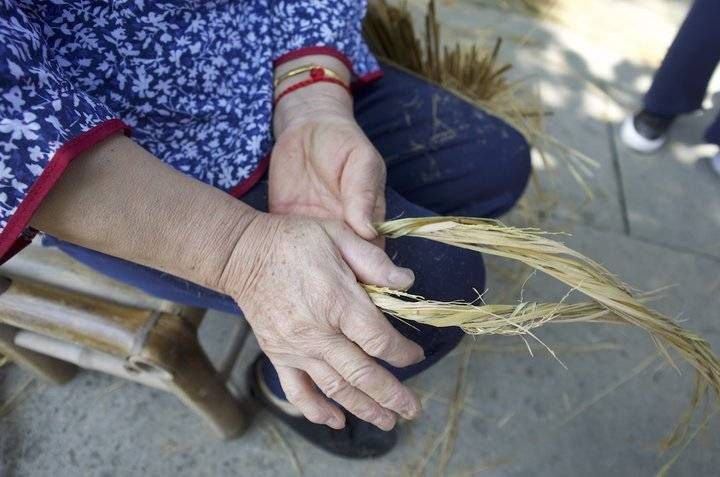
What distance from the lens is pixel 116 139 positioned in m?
0.68

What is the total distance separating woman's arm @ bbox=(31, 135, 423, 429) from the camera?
67cm

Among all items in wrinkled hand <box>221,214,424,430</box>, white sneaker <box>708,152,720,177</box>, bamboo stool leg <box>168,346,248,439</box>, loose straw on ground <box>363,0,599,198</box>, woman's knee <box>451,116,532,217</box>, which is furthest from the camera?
white sneaker <box>708,152,720,177</box>

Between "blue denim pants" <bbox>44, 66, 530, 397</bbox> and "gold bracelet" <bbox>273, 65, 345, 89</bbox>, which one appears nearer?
"gold bracelet" <bbox>273, 65, 345, 89</bbox>

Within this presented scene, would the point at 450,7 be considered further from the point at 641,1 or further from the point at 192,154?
the point at 192,154

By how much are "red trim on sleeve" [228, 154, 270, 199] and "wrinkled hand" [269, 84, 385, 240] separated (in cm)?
3

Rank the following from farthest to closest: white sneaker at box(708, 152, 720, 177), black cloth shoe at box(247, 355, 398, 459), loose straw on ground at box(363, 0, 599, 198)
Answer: white sneaker at box(708, 152, 720, 177)
loose straw on ground at box(363, 0, 599, 198)
black cloth shoe at box(247, 355, 398, 459)

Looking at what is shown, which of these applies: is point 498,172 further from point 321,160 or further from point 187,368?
point 187,368

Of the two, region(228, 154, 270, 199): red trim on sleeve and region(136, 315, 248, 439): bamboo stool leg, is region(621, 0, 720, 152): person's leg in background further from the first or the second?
region(136, 315, 248, 439): bamboo stool leg

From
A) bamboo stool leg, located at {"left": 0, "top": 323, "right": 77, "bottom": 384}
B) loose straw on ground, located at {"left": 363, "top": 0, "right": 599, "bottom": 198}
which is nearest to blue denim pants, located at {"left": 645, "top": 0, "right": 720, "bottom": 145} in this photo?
loose straw on ground, located at {"left": 363, "top": 0, "right": 599, "bottom": 198}

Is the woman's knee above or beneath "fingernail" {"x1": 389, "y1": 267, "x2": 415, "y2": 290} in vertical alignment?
beneath

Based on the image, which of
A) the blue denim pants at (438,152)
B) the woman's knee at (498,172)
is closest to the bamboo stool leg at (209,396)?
the blue denim pants at (438,152)

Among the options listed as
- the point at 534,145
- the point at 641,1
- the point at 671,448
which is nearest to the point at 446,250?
the point at 671,448

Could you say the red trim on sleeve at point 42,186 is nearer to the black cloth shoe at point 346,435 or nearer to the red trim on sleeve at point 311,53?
the red trim on sleeve at point 311,53

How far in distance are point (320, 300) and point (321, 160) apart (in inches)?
10.4
